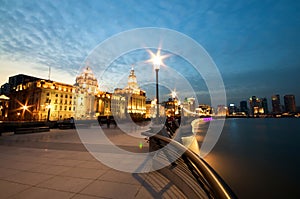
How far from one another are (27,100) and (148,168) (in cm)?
9580

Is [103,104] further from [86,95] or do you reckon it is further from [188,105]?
[188,105]

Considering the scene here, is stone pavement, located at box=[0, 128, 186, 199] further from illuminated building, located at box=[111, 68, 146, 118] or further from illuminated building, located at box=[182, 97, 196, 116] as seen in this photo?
illuminated building, located at box=[182, 97, 196, 116]

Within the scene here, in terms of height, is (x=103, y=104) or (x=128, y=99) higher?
(x=128, y=99)

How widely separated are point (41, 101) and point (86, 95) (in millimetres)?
23947

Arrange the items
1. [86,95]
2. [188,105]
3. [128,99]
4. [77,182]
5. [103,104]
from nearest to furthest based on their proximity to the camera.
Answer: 1. [77,182]
2. [86,95]
3. [103,104]
4. [128,99]
5. [188,105]

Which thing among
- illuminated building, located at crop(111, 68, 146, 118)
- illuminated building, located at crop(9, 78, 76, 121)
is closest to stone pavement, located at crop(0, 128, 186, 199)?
illuminated building, located at crop(9, 78, 76, 121)

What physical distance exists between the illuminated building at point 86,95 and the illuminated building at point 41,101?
3.47m

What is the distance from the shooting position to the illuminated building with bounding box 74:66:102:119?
8888cm

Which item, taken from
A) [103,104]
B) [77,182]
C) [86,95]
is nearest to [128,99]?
[103,104]

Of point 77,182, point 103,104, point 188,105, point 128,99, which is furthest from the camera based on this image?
point 188,105

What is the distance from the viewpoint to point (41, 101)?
72812 mm

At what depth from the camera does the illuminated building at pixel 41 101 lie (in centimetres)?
7333

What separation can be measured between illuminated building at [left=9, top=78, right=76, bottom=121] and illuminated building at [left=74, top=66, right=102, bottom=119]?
3.47 m

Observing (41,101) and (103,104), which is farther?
(103,104)
